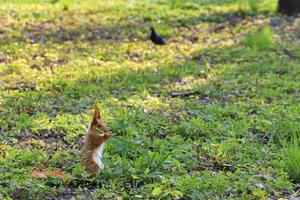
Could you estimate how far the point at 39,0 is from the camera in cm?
1357

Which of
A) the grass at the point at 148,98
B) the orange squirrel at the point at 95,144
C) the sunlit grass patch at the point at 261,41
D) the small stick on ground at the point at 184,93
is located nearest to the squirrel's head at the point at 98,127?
the orange squirrel at the point at 95,144

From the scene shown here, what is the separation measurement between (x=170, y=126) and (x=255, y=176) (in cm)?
152

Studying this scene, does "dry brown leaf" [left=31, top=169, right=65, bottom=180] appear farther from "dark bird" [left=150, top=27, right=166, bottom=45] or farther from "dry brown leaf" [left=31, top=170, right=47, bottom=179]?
"dark bird" [left=150, top=27, right=166, bottom=45]

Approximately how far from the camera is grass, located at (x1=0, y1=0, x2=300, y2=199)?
16.1 feet

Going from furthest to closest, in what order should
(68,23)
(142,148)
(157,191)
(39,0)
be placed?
(39,0) < (68,23) < (142,148) < (157,191)

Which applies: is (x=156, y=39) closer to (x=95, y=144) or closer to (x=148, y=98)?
(x=148, y=98)

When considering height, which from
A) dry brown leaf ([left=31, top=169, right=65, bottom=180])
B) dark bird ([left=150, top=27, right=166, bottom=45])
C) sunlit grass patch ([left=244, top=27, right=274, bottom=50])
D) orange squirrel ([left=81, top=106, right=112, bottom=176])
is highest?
orange squirrel ([left=81, top=106, right=112, bottom=176])

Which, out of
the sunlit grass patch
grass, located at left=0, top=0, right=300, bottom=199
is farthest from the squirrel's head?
the sunlit grass patch

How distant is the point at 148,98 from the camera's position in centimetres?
759

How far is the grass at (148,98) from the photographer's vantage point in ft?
16.1

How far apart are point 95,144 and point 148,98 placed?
2.85 metres

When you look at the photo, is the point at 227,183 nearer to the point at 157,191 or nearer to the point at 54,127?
the point at 157,191

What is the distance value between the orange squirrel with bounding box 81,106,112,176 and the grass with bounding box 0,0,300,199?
0.07 metres

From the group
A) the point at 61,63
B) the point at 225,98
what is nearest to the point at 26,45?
the point at 61,63
